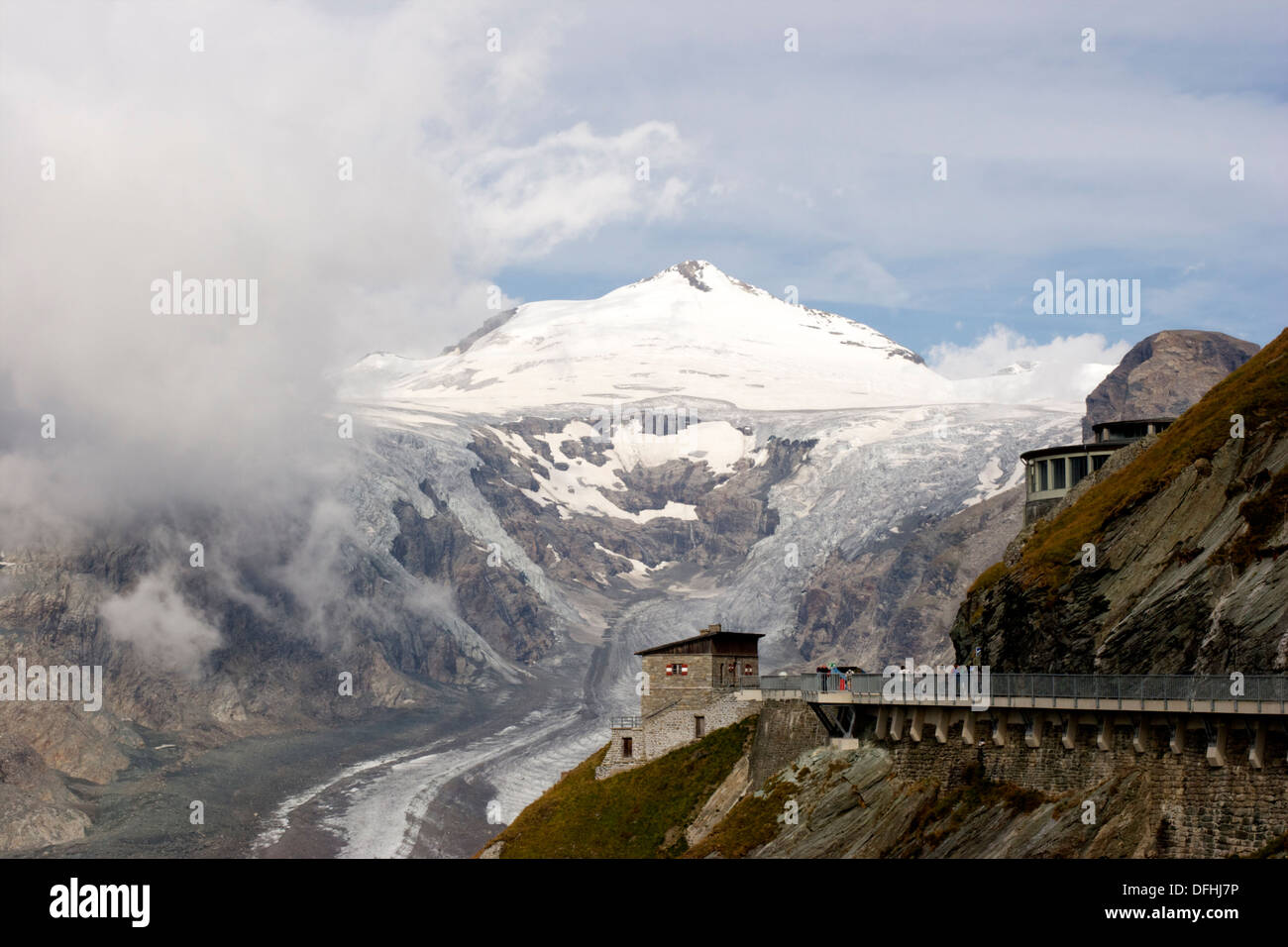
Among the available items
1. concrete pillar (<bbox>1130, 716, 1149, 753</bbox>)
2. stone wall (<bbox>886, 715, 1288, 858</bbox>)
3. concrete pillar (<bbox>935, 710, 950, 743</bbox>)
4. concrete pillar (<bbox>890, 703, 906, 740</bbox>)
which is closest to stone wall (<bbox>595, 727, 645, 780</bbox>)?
concrete pillar (<bbox>890, 703, 906, 740</bbox>)

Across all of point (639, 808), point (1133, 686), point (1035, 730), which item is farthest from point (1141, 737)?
point (639, 808)

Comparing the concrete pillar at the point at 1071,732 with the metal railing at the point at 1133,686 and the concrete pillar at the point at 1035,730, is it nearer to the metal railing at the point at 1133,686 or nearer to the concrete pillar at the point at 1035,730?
the metal railing at the point at 1133,686

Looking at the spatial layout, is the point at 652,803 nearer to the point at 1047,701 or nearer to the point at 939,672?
the point at 939,672
